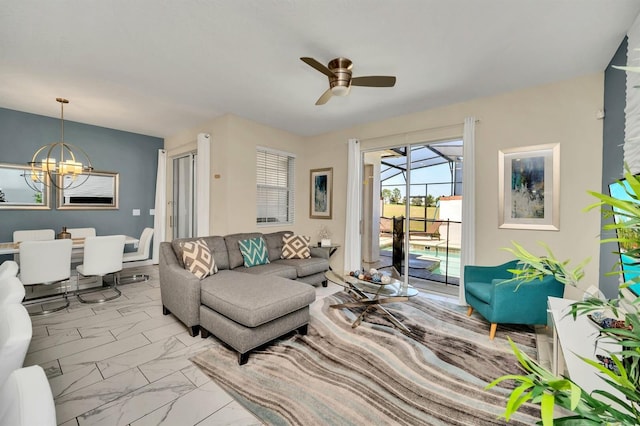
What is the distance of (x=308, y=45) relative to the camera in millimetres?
2422

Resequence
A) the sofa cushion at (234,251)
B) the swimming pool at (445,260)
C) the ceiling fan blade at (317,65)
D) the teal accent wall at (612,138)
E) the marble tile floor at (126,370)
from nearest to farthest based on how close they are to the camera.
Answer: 1. the marble tile floor at (126,370)
2. the ceiling fan blade at (317,65)
3. the teal accent wall at (612,138)
4. the sofa cushion at (234,251)
5. the swimming pool at (445,260)

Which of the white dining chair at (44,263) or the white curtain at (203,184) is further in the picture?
the white curtain at (203,184)

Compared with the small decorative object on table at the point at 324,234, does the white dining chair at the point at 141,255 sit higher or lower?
lower

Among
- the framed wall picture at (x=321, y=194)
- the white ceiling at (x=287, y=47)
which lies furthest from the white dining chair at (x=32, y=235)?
the framed wall picture at (x=321, y=194)

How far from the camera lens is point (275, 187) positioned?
5.20 metres

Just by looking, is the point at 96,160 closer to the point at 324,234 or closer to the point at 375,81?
the point at 324,234

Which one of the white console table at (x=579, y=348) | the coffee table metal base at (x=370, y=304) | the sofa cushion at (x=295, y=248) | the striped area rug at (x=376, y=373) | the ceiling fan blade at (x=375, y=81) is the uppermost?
the ceiling fan blade at (x=375, y=81)

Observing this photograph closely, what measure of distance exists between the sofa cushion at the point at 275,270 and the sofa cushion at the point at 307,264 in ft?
0.32

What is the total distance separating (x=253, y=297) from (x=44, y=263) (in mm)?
2749

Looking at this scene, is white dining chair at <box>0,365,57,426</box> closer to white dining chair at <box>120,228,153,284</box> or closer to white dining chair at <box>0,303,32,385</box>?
white dining chair at <box>0,303,32,385</box>

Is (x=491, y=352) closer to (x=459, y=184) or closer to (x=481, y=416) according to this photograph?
(x=481, y=416)

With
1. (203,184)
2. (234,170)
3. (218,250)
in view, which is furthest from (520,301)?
(203,184)

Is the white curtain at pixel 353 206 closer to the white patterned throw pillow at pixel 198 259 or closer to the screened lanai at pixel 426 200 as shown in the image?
the screened lanai at pixel 426 200

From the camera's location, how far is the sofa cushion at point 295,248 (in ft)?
13.9
